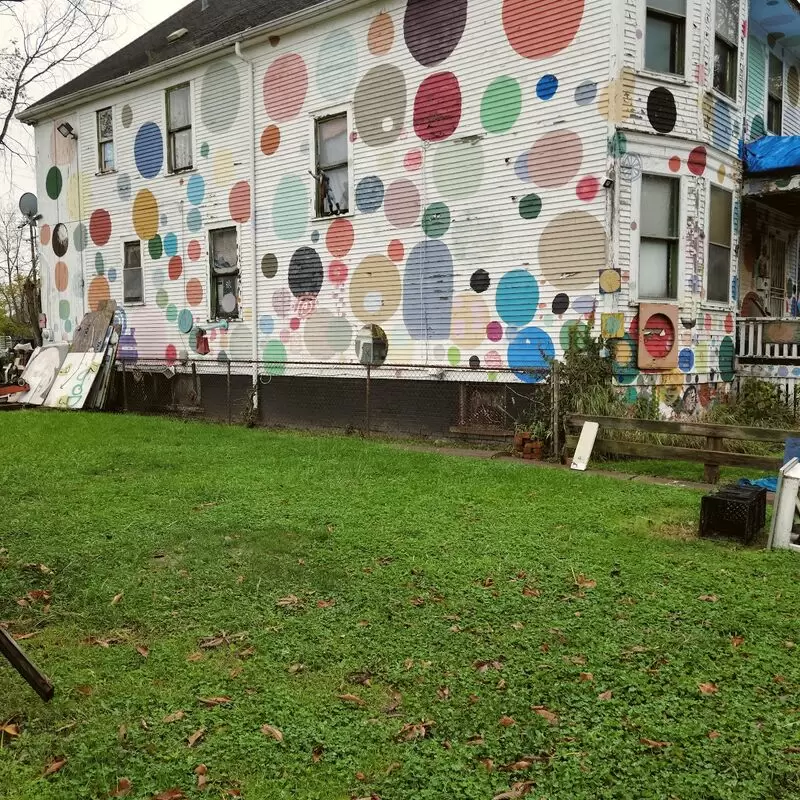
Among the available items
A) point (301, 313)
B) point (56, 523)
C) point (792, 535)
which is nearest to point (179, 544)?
point (56, 523)

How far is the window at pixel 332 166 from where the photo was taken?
513 inches

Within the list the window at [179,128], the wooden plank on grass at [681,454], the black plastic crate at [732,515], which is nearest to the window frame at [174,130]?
the window at [179,128]

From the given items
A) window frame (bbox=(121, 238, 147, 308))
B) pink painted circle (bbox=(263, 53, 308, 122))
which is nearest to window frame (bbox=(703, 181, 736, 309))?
pink painted circle (bbox=(263, 53, 308, 122))

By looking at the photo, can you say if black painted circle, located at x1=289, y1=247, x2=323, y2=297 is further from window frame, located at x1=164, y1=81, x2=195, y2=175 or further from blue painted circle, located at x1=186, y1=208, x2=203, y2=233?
window frame, located at x1=164, y1=81, x2=195, y2=175

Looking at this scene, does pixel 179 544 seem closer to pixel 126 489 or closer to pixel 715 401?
pixel 126 489

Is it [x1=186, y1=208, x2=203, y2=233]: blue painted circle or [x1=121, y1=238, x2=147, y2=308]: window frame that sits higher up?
[x1=186, y1=208, x2=203, y2=233]: blue painted circle

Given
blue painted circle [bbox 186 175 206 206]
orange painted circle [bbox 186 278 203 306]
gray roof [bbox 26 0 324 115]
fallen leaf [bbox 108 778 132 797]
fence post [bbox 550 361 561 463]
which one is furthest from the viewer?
orange painted circle [bbox 186 278 203 306]

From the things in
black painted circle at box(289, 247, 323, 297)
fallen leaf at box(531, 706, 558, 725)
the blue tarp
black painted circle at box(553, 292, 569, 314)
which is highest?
the blue tarp

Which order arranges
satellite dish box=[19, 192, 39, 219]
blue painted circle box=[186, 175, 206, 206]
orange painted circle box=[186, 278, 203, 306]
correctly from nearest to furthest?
blue painted circle box=[186, 175, 206, 206] < orange painted circle box=[186, 278, 203, 306] < satellite dish box=[19, 192, 39, 219]

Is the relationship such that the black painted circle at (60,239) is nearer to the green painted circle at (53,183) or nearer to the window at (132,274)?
the green painted circle at (53,183)

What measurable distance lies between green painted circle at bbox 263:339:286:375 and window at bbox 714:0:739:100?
8.70 meters

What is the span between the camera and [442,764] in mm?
2750

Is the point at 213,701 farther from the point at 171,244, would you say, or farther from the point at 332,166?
the point at 171,244

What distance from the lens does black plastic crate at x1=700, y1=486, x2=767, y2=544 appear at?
18.4 feet
